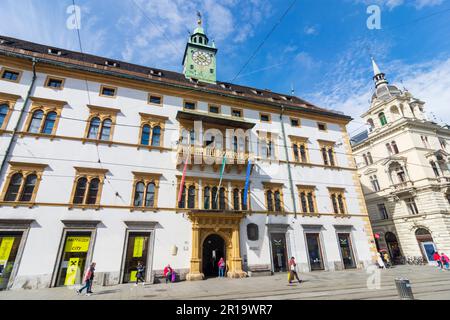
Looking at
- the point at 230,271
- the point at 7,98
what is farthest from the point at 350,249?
the point at 7,98

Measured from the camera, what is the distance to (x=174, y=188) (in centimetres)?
1822

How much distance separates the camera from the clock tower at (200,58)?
31.9 m

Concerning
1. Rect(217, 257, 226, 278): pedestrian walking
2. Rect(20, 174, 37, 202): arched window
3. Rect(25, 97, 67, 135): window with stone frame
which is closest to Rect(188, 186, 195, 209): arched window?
Rect(217, 257, 226, 278): pedestrian walking

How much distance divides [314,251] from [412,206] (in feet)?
68.2

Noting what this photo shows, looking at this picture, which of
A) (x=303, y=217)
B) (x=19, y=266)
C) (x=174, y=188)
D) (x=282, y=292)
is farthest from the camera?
(x=303, y=217)

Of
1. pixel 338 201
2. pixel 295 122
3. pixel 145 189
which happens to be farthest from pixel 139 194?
pixel 338 201

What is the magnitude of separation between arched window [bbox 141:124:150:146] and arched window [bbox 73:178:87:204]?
5.24 m

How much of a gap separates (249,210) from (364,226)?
1238 cm

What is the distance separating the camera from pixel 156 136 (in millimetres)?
19641

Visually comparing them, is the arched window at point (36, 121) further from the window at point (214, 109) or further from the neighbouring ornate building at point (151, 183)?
the window at point (214, 109)

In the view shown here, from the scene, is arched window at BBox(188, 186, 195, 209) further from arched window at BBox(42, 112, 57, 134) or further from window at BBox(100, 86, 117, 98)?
arched window at BBox(42, 112, 57, 134)

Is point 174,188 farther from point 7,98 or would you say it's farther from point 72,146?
point 7,98

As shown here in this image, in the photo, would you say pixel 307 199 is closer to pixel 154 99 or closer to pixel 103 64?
pixel 154 99

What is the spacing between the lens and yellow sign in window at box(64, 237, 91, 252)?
48.9 feet
